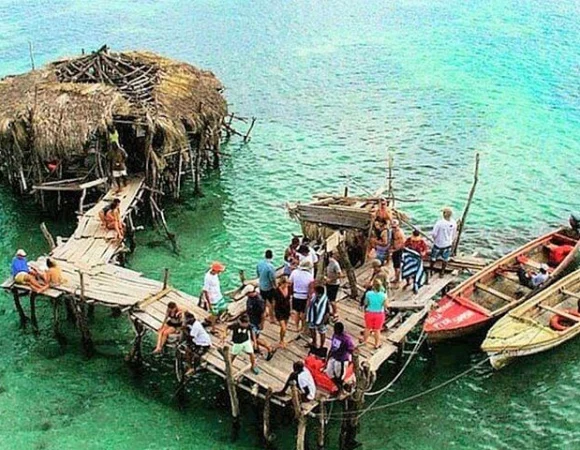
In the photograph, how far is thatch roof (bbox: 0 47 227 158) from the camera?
27.7 meters

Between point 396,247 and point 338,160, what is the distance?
1288cm

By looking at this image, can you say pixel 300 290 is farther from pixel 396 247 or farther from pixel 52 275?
pixel 52 275

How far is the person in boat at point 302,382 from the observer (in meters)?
17.0

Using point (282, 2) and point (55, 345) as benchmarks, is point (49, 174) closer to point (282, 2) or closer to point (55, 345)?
point (55, 345)

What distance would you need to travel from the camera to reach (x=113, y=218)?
2514cm

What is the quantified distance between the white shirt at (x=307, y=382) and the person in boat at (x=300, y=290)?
2.63 metres

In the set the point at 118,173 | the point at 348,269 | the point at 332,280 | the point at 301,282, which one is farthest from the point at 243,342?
the point at 118,173

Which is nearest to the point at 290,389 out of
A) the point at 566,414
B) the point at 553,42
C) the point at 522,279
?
the point at 566,414

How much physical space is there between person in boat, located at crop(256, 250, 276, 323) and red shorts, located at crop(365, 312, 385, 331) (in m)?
2.55

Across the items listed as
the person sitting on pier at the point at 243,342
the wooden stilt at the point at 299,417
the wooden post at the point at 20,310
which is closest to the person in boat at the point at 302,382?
the wooden stilt at the point at 299,417

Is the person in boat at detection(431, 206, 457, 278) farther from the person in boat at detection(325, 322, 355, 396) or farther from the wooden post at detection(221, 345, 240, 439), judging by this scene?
the wooden post at detection(221, 345, 240, 439)

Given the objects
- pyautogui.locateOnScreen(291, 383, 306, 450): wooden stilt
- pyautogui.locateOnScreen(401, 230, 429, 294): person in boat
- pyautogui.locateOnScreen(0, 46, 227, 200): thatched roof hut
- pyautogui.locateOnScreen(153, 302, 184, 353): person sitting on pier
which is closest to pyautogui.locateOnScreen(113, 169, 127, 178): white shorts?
pyautogui.locateOnScreen(0, 46, 227, 200): thatched roof hut

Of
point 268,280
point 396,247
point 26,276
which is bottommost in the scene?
point 26,276

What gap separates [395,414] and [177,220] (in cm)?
1348
